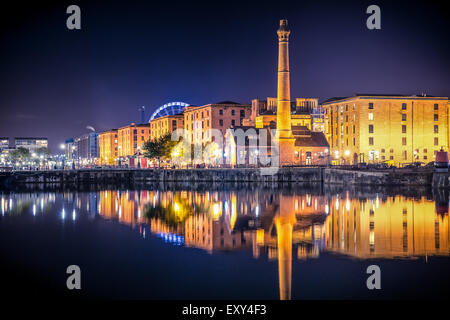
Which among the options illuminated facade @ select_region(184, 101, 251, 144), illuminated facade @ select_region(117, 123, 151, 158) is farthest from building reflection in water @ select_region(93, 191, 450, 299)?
illuminated facade @ select_region(117, 123, 151, 158)

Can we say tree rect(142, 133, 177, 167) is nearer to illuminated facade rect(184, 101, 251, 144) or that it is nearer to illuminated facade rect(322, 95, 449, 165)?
illuminated facade rect(184, 101, 251, 144)

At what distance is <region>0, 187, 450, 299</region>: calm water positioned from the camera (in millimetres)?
15641

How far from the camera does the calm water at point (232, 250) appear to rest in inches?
616

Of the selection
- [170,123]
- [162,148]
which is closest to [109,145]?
[170,123]

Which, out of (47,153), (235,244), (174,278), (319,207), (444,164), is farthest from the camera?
(47,153)

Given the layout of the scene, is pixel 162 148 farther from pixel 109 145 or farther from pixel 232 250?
pixel 109 145

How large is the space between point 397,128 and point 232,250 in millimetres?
65513

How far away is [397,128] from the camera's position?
79.4m

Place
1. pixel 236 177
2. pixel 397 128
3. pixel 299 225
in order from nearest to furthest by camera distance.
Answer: pixel 299 225, pixel 236 177, pixel 397 128

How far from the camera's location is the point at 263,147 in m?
77.6

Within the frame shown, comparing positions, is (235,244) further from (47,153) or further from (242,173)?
(47,153)

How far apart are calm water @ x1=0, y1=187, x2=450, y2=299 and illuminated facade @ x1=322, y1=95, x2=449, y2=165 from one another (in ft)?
136
